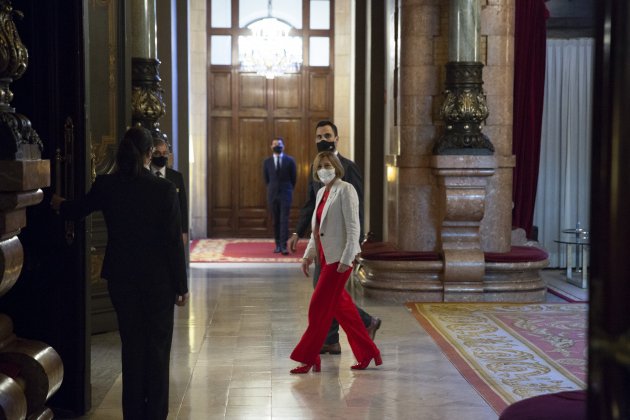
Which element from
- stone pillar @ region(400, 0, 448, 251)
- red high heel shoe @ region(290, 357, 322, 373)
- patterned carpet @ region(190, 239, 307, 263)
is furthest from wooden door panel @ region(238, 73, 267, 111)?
red high heel shoe @ region(290, 357, 322, 373)

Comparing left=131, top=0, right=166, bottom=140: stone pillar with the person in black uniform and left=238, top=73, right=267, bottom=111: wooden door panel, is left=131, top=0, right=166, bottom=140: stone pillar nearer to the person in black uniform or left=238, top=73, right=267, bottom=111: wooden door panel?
the person in black uniform

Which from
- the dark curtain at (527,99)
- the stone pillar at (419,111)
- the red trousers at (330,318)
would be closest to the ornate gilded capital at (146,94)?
the stone pillar at (419,111)

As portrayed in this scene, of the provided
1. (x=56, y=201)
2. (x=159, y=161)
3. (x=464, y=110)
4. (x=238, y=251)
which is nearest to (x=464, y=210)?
(x=464, y=110)

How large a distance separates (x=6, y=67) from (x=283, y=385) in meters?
2.80

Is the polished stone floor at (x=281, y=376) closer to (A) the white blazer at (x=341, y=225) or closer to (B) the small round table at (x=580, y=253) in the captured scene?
(A) the white blazer at (x=341, y=225)

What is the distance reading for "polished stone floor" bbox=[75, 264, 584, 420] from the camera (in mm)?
4863

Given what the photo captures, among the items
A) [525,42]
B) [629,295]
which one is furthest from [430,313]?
[629,295]

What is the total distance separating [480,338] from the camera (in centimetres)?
689

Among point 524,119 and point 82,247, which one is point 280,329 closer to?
point 82,247

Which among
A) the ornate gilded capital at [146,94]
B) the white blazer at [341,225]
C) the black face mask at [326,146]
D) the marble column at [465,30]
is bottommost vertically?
the white blazer at [341,225]

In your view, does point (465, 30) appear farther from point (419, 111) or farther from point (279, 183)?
point (279, 183)

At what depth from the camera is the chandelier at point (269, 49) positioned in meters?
15.0

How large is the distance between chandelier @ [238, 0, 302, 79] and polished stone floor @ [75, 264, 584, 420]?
7361mm

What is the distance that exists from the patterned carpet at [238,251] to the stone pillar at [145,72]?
4.86 meters
